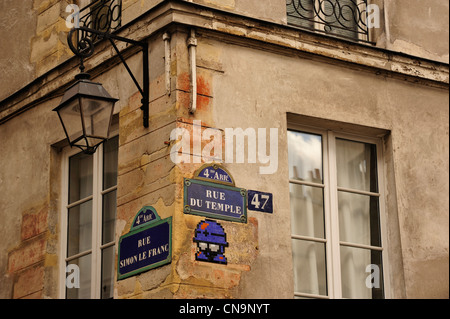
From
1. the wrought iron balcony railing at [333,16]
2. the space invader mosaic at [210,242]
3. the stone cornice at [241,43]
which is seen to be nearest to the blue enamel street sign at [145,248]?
the space invader mosaic at [210,242]

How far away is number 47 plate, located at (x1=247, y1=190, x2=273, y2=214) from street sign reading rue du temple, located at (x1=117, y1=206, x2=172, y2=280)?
68cm

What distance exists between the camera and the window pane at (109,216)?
28.9 feet

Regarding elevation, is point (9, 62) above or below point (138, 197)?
above

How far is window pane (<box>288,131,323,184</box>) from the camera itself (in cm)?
880

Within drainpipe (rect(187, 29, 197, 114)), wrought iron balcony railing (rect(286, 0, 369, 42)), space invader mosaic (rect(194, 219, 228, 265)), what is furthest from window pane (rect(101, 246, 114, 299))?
wrought iron balcony railing (rect(286, 0, 369, 42))

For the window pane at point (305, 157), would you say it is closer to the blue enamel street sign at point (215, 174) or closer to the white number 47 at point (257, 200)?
the white number 47 at point (257, 200)

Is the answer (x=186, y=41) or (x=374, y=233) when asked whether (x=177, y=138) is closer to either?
(x=186, y=41)

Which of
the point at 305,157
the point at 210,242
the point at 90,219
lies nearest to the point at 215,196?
the point at 210,242

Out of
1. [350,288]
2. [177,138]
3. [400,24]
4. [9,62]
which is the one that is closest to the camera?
[177,138]

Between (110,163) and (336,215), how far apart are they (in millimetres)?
1838

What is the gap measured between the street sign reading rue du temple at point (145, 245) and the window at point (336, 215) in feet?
3.78
